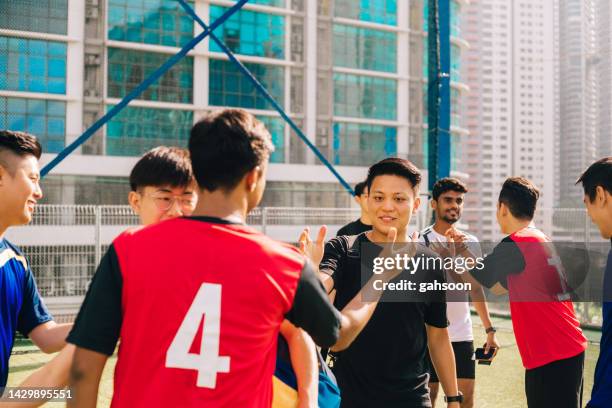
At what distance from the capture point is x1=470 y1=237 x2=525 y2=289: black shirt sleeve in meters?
3.93

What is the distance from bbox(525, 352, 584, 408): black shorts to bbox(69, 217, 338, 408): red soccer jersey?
8.43ft

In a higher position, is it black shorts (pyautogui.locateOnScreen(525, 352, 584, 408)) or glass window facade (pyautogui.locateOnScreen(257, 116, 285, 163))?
glass window facade (pyautogui.locateOnScreen(257, 116, 285, 163))

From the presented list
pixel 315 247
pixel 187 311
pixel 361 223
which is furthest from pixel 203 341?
pixel 361 223

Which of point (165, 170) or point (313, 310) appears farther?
point (165, 170)

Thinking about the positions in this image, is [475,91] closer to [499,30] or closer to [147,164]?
[499,30]

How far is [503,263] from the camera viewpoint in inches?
156

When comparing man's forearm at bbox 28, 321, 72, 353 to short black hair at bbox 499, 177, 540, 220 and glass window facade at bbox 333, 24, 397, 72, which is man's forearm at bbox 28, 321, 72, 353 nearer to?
short black hair at bbox 499, 177, 540, 220

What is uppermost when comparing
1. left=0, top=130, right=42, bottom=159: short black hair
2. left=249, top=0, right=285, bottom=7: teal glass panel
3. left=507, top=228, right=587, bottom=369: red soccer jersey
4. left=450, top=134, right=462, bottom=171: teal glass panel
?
left=249, top=0, right=285, bottom=7: teal glass panel

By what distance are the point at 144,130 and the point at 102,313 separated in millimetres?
32133

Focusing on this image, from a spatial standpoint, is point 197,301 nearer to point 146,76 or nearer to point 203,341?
point 203,341

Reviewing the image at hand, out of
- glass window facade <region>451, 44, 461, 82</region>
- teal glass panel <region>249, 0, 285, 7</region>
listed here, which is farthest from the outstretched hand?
glass window facade <region>451, 44, 461, 82</region>

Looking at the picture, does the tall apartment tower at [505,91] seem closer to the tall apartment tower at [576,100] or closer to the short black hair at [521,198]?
the tall apartment tower at [576,100]

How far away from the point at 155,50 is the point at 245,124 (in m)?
32.2

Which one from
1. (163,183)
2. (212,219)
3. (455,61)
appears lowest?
(212,219)
